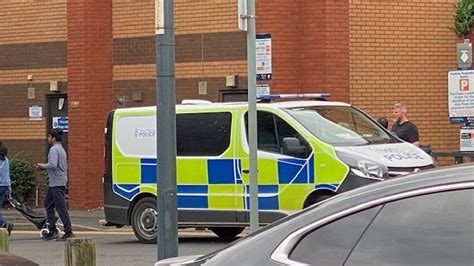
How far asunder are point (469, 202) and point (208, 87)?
16085 mm

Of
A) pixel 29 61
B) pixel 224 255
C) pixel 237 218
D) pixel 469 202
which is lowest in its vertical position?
pixel 237 218

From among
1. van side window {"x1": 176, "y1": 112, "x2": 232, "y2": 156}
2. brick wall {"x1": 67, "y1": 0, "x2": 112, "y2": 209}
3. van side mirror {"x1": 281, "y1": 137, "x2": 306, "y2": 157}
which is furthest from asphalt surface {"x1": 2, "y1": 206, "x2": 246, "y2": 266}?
van side mirror {"x1": 281, "y1": 137, "x2": 306, "y2": 157}

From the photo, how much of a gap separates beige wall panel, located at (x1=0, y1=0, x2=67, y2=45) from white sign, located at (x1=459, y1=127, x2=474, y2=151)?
9.85 meters

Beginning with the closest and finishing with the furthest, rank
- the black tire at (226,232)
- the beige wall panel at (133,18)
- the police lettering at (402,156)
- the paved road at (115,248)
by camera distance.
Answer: the police lettering at (402,156) → the paved road at (115,248) → the black tire at (226,232) → the beige wall panel at (133,18)

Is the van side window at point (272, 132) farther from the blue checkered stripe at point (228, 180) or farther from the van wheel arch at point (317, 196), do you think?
the van wheel arch at point (317, 196)

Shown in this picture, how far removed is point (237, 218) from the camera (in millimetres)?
14102

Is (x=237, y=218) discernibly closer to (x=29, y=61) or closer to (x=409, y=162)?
(x=409, y=162)

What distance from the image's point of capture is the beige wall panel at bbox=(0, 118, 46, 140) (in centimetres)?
2250

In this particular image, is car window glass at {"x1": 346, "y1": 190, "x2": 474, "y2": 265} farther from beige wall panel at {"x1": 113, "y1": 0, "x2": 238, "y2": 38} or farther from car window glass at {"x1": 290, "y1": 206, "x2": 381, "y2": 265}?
beige wall panel at {"x1": 113, "y1": 0, "x2": 238, "y2": 38}

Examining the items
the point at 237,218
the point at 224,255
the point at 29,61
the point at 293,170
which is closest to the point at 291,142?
the point at 293,170

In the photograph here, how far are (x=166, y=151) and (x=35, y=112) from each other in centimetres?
1367

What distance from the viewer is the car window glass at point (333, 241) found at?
14.2ft

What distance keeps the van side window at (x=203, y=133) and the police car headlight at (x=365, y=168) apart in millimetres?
1967

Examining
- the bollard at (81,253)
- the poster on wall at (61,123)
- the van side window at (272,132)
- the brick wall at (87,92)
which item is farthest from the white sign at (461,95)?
the poster on wall at (61,123)
